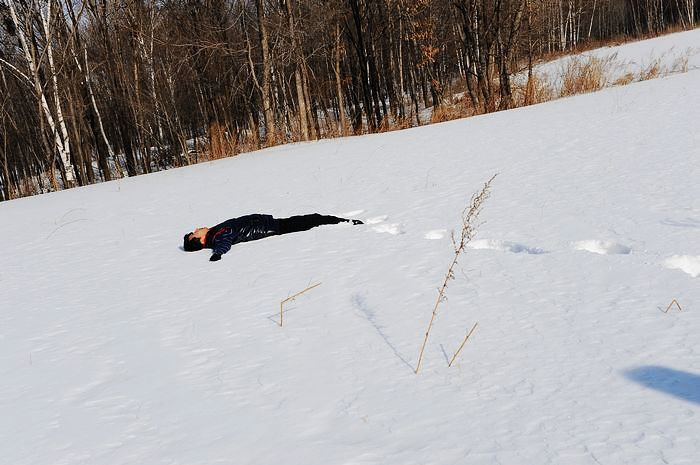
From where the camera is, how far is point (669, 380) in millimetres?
1608

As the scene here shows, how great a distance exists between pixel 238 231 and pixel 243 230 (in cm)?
5

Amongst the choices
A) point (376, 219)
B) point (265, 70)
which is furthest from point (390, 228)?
point (265, 70)

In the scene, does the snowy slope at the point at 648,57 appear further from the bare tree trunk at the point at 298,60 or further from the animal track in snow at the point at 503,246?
the animal track in snow at the point at 503,246

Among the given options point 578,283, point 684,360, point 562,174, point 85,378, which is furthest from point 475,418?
point 562,174

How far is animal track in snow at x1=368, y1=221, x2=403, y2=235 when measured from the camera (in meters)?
3.88

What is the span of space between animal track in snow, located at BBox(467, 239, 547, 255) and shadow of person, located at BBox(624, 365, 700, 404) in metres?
1.36

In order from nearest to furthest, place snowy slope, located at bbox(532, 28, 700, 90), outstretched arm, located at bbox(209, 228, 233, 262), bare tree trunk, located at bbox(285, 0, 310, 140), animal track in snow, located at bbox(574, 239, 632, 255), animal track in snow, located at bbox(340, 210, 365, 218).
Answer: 1. animal track in snow, located at bbox(574, 239, 632, 255)
2. outstretched arm, located at bbox(209, 228, 233, 262)
3. animal track in snow, located at bbox(340, 210, 365, 218)
4. bare tree trunk, located at bbox(285, 0, 310, 140)
5. snowy slope, located at bbox(532, 28, 700, 90)

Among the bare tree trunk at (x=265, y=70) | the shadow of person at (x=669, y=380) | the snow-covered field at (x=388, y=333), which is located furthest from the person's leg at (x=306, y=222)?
the bare tree trunk at (x=265, y=70)

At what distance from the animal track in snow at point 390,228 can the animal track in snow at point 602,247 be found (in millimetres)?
1374

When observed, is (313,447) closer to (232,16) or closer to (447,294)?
(447,294)

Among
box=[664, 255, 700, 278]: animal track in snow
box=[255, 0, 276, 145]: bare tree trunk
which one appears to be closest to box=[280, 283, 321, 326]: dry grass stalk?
box=[664, 255, 700, 278]: animal track in snow

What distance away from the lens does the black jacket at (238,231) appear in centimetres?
392

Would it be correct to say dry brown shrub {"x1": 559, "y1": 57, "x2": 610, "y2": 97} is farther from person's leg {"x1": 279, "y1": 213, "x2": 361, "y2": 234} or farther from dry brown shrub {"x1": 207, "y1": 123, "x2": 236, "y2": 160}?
person's leg {"x1": 279, "y1": 213, "x2": 361, "y2": 234}

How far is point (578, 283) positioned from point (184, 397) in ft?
6.66
